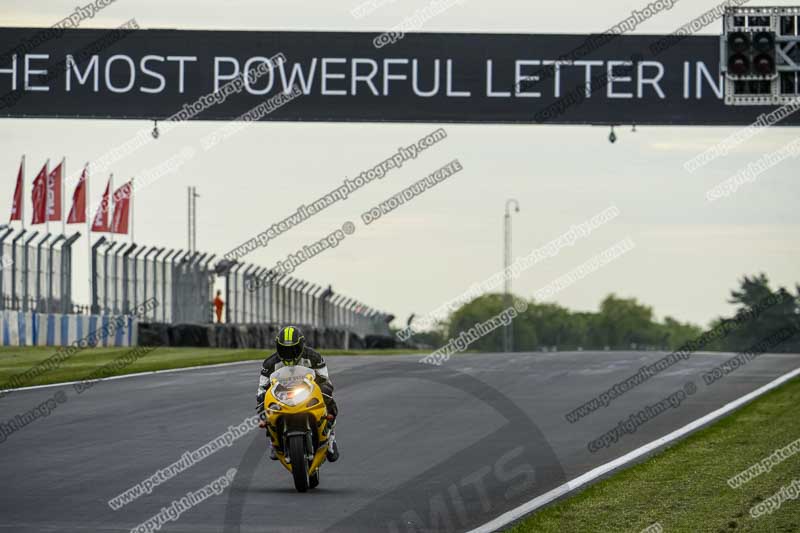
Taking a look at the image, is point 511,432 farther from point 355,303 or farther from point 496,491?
point 355,303

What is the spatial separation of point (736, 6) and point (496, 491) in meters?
9.41

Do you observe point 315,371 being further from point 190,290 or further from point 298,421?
point 190,290

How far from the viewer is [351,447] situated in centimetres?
1555

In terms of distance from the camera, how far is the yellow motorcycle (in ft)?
39.5

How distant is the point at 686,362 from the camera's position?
3156 centimetres

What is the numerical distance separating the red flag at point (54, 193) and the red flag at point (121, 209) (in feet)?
11.9

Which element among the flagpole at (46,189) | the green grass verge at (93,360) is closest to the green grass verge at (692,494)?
the green grass verge at (93,360)

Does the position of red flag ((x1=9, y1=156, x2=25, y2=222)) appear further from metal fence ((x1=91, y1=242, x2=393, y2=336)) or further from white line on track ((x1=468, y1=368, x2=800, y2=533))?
white line on track ((x1=468, y1=368, x2=800, y2=533))

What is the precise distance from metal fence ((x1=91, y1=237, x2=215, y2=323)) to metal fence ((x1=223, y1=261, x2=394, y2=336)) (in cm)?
140

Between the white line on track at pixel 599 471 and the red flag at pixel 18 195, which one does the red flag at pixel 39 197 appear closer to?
the red flag at pixel 18 195

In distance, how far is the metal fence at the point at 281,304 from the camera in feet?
152

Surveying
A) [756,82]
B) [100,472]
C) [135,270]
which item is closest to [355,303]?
[135,270]

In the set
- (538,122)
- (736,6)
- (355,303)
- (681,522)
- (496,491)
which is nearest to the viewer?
(681,522)

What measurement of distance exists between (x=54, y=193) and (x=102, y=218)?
3.46 m
